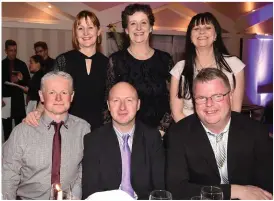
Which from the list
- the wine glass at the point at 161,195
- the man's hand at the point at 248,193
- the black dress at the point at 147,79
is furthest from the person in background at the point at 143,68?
the wine glass at the point at 161,195

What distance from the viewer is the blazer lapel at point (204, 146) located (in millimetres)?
2293

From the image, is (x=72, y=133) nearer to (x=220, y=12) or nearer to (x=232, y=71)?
(x=232, y=71)

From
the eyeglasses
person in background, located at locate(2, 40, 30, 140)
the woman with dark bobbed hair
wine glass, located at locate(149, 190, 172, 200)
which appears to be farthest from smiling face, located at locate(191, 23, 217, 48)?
person in background, located at locate(2, 40, 30, 140)

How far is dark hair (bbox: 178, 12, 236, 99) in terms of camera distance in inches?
A: 116

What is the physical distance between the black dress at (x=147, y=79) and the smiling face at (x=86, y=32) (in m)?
0.23

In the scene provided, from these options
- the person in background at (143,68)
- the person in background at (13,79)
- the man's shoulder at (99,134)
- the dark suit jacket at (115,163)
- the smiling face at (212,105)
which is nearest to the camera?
the smiling face at (212,105)

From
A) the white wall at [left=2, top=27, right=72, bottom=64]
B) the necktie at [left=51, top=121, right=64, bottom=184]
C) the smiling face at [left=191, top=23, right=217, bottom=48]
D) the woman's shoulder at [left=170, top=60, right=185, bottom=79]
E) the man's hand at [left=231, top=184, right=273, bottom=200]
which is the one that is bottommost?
the man's hand at [left=231, top=184, right=273, bottom=200]

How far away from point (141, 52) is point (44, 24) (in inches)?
190

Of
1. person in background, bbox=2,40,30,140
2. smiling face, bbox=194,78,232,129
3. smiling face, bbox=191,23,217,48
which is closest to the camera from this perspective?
smiling face, bbox=194,78,232,129

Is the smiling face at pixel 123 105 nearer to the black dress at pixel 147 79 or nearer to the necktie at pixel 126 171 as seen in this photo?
the necktie at pixel 126 171

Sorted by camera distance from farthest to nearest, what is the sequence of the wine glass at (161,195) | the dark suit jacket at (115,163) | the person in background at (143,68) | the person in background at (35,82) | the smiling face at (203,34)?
the person in background at (35,82), the person in background at (143,68), the smiling face at (203,34), the dark suit jacket at (115,163), the wine glass at (161,195)

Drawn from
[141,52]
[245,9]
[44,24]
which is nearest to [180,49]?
A: [245,9]

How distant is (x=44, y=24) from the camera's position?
7.45 metres

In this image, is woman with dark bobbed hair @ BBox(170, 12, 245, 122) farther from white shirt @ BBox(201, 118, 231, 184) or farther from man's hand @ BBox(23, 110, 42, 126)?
man's hand @ BBox(23, 110, 42, 126)
